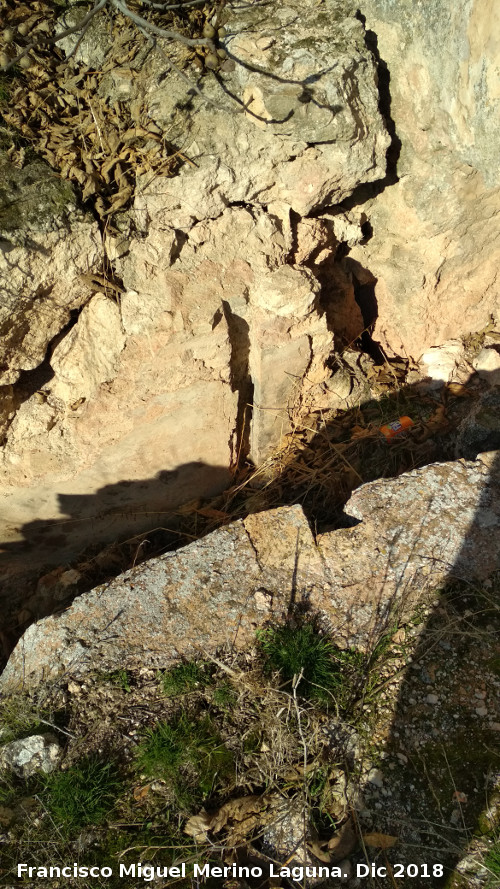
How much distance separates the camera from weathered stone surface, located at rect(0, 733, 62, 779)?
2156 millimetres

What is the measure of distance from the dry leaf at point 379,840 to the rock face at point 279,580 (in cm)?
65

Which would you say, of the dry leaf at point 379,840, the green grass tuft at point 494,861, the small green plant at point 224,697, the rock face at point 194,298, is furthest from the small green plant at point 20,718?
the green grass tuft at point 494,861

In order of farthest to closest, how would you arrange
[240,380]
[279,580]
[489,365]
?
[489,365] < [240,380] < [279,580]

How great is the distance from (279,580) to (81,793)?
1.05 m

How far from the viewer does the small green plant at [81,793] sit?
205 centimetres

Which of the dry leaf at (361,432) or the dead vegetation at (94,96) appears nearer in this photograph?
the dead vegetation at (94,96)

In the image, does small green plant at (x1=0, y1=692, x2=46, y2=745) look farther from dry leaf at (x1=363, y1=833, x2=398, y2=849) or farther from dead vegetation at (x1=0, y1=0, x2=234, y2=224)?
dead vegetation at (x1=0, y1=0, x2=234, y2=224)

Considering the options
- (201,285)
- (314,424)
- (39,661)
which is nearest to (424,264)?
(314,424)

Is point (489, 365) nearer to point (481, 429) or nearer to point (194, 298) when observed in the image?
point (481, 429)

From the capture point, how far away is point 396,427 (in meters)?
3.81

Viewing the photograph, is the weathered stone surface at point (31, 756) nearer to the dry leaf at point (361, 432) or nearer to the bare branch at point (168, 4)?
the dry leaf at point (361, 432)

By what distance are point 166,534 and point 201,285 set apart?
1.61m

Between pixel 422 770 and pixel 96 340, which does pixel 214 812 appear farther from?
pixel 96 340

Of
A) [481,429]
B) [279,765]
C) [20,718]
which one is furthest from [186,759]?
[481,429]
